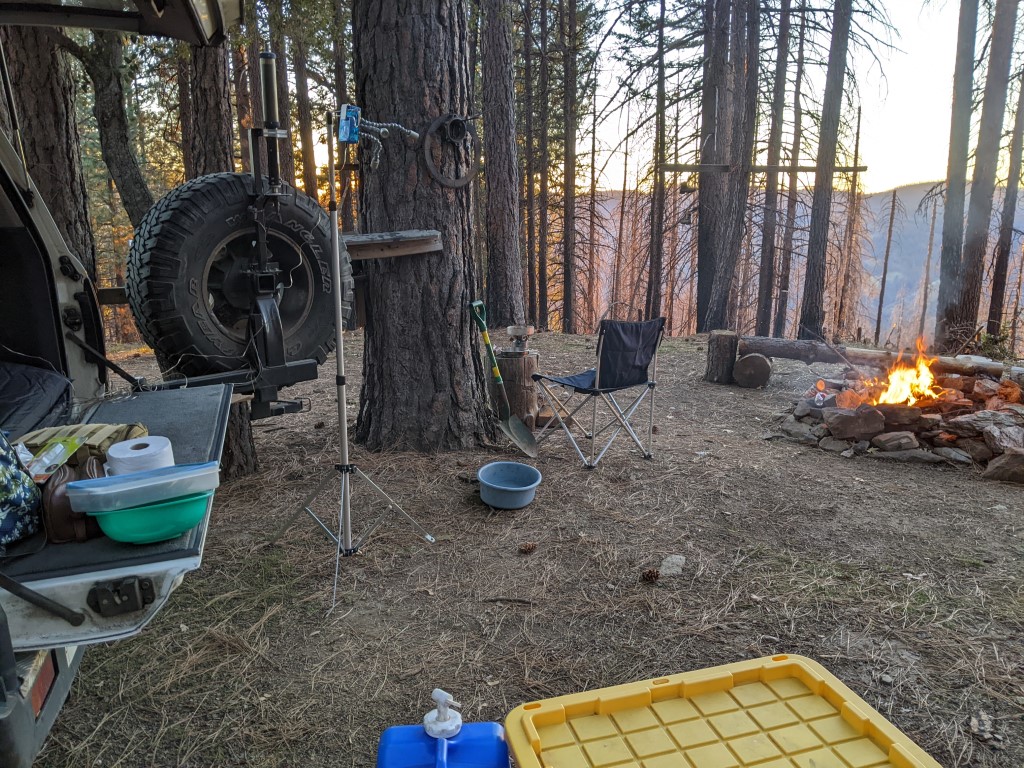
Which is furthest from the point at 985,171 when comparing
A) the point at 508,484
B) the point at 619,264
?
the point at 619,264

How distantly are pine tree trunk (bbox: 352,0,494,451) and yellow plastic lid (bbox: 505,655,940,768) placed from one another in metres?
2.68

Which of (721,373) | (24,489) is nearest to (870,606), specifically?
(24,489)

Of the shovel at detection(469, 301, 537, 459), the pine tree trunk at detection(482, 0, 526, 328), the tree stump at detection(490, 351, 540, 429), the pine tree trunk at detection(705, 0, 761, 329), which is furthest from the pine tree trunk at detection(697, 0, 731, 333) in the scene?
the shovel at detection(469, 301, 537, 459)

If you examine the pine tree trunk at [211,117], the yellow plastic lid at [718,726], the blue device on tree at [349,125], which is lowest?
the yellow plastic lid at [718,726]

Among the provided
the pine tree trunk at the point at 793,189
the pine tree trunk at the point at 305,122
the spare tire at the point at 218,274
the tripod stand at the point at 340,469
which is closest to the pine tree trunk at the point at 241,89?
the pine tree trunk at the point at 305,122

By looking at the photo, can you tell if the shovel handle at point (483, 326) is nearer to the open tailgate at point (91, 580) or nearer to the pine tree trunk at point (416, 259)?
the pine tree trunk at point (416, 259)

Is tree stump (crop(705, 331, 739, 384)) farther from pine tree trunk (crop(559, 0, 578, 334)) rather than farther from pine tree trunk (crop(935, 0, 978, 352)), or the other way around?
pine tree trunk (crop(559, 0, 578, 334))

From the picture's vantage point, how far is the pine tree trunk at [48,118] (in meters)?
4.21

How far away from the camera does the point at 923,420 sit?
472 centimetres

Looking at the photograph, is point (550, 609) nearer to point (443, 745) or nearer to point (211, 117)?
point (443, 745)

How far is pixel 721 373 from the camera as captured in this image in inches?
274

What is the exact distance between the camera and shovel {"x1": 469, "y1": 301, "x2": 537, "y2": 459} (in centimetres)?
421

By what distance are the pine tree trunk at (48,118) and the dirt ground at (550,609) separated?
2289 mm

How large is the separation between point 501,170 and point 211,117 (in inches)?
233
